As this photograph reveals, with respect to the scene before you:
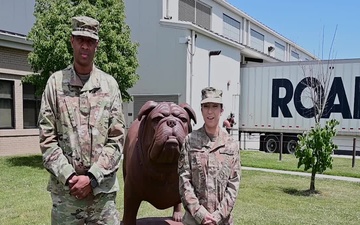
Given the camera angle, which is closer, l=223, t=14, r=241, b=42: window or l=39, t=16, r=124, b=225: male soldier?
l=39, t=16, r=124, b=225: male soldier

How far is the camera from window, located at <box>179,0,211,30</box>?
655 inches

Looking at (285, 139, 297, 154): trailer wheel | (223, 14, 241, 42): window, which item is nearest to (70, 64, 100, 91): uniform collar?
(285, 139, 297, 154): trailer wheel

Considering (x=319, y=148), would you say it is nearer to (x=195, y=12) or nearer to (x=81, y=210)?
(x=81, y=210)

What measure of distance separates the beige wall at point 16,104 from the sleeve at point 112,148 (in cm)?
1074


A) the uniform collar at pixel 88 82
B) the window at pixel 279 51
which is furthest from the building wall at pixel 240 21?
the uniform collar at pixel 88 82

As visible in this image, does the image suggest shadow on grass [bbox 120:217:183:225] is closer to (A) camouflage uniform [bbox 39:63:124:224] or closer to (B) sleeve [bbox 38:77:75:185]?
(A) camouflage uniform [bbox 39:63:124:224]

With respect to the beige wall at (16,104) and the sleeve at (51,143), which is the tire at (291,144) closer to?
the beige wall at (16,104)

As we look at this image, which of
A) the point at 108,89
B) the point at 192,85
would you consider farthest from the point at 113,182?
the point at 192,85

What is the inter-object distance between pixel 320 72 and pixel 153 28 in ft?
25.0

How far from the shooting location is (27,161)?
11000 millimetres

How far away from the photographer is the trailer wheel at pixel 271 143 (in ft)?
53.1

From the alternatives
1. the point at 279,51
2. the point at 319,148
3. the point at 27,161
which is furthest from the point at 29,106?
the point at 279,51

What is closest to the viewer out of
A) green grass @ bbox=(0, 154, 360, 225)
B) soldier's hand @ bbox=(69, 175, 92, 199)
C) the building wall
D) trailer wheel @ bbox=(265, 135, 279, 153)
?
→ soldier's hand @ bbox=(69, 175, 92, 199)

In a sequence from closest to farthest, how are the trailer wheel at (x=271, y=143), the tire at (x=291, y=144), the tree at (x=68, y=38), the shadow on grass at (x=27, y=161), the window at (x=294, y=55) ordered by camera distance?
the tree at (x=68, y=38)
the shadow on grass at (x=27, y=161)
the tire at (x=291, y=144)
the trailer wheel at (x=271, y=143)
the window at (x=294, y=55)
